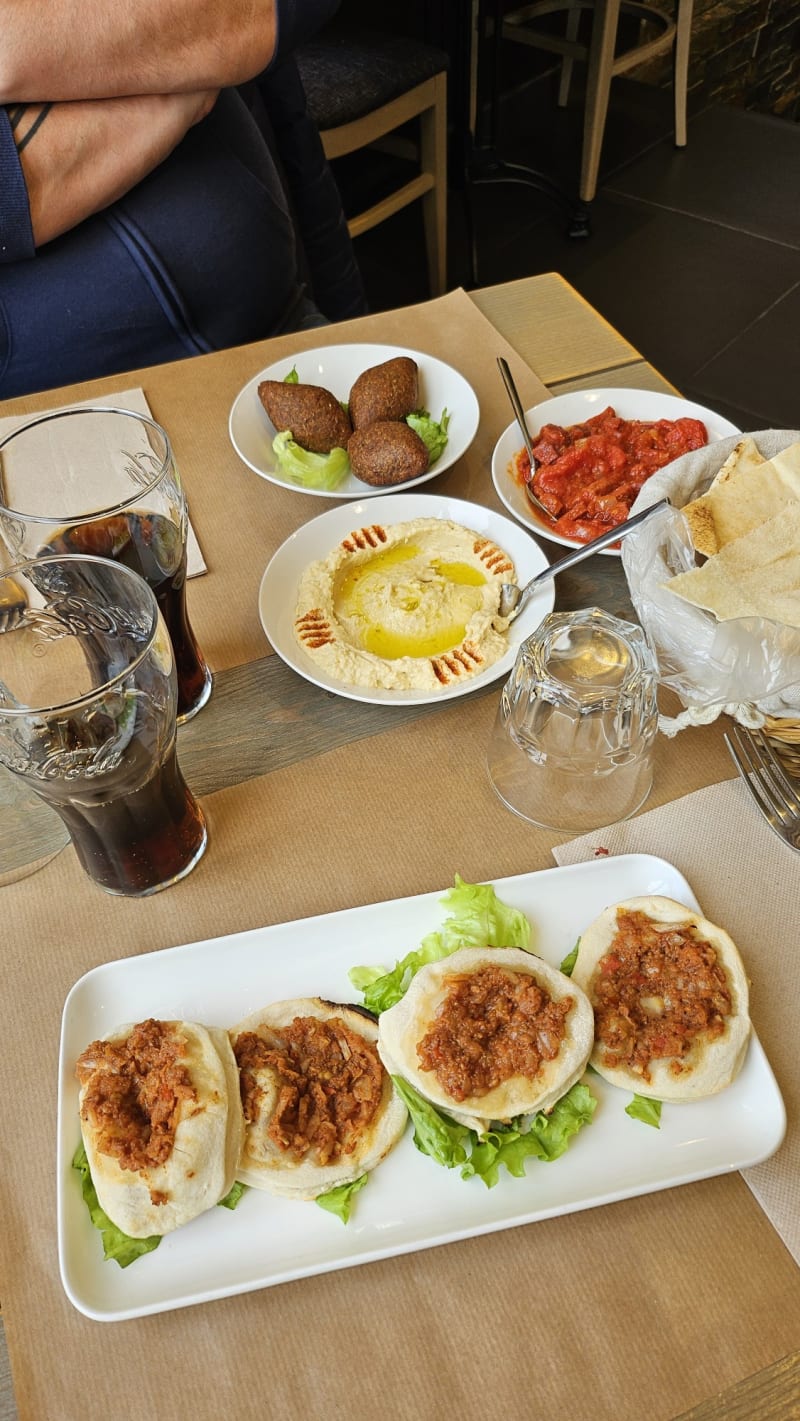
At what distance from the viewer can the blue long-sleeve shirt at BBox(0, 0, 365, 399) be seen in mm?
1473

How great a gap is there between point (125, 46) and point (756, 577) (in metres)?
1.16

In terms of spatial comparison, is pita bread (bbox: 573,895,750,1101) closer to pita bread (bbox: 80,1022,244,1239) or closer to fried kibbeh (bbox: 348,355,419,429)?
pita bread (bbox: 80,1022,244,1239)

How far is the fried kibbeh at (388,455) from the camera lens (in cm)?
127

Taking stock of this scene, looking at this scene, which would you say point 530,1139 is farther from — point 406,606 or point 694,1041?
point 406,606

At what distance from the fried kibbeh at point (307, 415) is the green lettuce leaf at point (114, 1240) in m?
0.95

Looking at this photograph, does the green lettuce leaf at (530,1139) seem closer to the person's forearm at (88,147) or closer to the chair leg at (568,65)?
the person's forearm at (88,147)

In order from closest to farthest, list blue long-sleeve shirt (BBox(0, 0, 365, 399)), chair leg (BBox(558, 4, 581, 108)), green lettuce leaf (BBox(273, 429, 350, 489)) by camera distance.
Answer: green lettuce leaf (BBox(273, 429, 350, 489)), blue long-sleeve shirt (BBox(0, 0, 365, 399)), chair leg (BBox(558, 4, 581, 108))

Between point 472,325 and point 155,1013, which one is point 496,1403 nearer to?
point 155,1013

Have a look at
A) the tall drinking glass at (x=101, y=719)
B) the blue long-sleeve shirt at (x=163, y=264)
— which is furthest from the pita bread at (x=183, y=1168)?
the blue long-sleeve shirt at (x=163, y=264)

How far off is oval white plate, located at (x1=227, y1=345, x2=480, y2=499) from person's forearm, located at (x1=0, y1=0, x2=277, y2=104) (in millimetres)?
435

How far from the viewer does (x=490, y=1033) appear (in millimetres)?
750

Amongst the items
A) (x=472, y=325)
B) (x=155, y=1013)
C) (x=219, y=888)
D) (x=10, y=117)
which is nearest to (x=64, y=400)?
(x=10, y=117)

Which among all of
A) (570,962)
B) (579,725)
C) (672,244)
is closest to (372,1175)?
(570,962)

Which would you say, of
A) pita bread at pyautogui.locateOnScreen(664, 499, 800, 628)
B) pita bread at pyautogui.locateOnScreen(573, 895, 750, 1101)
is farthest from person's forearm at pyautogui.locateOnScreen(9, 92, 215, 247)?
pita bread at pyautogui.locateOnScreen(573, 895, 750, 1101)
